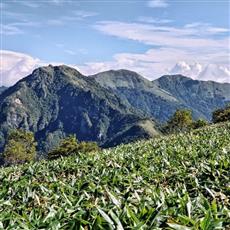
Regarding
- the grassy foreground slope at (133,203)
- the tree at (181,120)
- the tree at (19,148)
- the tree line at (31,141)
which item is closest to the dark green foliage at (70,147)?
the tree line at (31,141)

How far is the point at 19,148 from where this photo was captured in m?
138

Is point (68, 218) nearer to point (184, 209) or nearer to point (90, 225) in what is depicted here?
point (90, 225)

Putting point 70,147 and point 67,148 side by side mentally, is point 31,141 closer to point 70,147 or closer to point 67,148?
point 70,147

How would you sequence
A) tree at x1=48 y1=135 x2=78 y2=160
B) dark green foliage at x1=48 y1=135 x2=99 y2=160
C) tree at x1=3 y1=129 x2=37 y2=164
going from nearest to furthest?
tree at x1=48 y1=135 x2=78 y2=160
dark green foliage at x1=48 y1=135 x2=99 y2=160
tree at x1=3 y1=129 x2=37 y2=164

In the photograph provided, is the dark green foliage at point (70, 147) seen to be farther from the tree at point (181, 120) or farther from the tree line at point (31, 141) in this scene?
the tree at point (181, 120)

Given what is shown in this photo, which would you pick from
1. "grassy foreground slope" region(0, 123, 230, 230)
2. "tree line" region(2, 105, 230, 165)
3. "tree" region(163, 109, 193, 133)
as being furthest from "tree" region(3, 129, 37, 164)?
"grassy foreground slope" region(0, 123, 230, 230)

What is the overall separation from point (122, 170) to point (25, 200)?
3577 mm

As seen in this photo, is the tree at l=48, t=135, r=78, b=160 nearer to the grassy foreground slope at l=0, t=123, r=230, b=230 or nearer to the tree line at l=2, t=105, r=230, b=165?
the tree line at l=2, t=105, r=230, b=165

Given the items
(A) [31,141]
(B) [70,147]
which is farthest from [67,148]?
(A) [31,141]

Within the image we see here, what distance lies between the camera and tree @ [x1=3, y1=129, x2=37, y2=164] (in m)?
138

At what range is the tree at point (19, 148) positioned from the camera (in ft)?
452

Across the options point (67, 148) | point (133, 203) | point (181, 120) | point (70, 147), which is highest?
point (133, 203)

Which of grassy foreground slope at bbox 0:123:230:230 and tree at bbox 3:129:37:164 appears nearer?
grassy foreground slope at bbox 0:123:230:230

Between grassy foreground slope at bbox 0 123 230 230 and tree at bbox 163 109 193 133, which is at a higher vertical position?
grassy foreground slope at bbox 0 123 230 230
